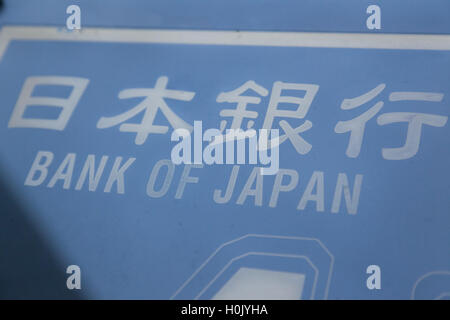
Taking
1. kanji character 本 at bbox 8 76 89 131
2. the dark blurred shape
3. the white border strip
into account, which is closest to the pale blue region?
the white border strip

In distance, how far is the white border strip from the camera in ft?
4.24

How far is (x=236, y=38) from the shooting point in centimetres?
133

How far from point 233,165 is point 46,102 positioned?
0.51m

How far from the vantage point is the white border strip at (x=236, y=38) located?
1291 millimetres

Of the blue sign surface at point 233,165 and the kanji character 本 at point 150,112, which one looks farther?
the kanji character 本 at point 150,112

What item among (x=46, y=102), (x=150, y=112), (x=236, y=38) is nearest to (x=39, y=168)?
(x=46, y=102)

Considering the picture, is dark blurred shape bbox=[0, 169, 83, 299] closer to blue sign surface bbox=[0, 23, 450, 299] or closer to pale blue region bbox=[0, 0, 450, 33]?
blue sign surface bbox=[0, 23, 450, 299]

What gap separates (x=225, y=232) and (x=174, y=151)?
0.75 feet

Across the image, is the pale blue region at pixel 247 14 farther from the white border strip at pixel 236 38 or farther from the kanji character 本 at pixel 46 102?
the kanji character 本 at pixel 46 102

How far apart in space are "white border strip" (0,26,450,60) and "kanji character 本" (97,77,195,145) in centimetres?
13

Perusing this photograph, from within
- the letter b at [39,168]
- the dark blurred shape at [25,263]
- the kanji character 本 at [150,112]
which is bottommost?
the dark blurred shape at [25,263]

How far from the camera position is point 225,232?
47.8 inches

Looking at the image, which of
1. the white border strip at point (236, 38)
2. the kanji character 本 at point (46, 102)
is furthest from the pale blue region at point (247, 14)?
the kanji character 本 at point (46, 102)
